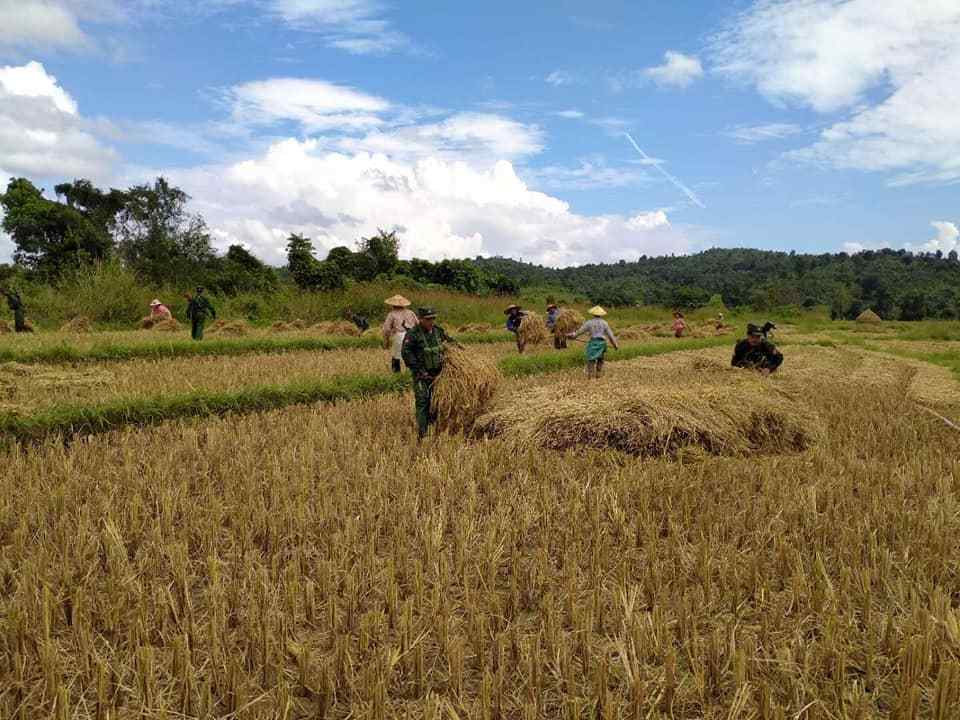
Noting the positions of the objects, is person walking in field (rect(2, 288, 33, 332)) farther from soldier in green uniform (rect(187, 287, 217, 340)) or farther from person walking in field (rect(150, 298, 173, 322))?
soldier in green uniform (rect(187, 287, 217, 340))

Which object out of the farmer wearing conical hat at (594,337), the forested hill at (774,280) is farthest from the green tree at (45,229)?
the farmer wearing conical hat at (594,337)

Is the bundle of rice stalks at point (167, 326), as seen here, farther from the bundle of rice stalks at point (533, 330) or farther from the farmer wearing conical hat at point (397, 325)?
the farmer wearing conical hat at point (397, 325)

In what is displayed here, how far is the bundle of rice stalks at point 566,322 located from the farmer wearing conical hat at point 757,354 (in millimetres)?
6810

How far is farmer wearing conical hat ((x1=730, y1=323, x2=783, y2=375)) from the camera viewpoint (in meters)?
9.02

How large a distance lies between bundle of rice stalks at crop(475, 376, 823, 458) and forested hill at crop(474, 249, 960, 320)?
1404 inches

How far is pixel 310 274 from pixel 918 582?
88.7 ft

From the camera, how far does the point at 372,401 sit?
841cm

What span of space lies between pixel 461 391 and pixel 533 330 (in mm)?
9902

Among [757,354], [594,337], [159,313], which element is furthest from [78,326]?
[757,354]

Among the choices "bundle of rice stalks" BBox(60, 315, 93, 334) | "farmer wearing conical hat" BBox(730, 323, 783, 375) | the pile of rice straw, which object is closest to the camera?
"farmer wearing conical hat" BBox(730, 323, 783, 375)

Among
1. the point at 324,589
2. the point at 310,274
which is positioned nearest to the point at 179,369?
the point at 324,589

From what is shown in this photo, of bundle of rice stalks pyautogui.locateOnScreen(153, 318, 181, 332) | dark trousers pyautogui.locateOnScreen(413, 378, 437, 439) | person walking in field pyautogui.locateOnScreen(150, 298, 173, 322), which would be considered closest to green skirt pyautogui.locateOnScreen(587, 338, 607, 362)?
dark trousers pyautogui.locateOnScreen(413, 378, 437, 439)

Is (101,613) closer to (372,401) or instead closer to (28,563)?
(28,563)

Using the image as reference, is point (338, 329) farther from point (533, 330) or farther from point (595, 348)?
point (595, 348)
